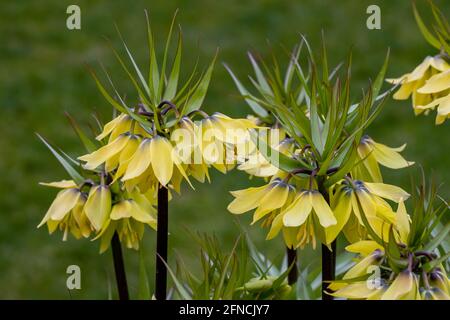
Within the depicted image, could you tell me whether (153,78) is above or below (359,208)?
above

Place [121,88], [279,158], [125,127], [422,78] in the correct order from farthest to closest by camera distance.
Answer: [121,88] → [422,78] → [125,127] → [279,158]

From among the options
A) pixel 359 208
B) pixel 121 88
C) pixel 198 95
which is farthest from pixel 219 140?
pixel 121 88

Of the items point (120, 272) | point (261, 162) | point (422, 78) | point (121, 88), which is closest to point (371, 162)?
point (261, 162)

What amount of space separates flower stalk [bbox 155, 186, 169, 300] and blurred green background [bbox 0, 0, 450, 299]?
4.90 feet

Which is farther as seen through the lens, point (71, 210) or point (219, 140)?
point (71, 210)

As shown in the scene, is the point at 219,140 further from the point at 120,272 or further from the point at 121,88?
the point at 121,88

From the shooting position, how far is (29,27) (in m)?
3.72

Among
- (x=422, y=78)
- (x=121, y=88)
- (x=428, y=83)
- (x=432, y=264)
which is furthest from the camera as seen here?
(x=121, y=88)

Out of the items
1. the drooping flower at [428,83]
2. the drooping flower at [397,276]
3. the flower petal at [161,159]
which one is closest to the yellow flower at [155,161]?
the flower petal at [161,159]

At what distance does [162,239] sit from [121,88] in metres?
2.44

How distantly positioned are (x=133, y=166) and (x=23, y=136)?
235 cm

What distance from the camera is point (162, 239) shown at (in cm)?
89

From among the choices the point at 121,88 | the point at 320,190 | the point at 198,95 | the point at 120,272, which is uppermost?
the point at 121,88

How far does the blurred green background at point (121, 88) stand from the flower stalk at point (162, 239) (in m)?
1.49
